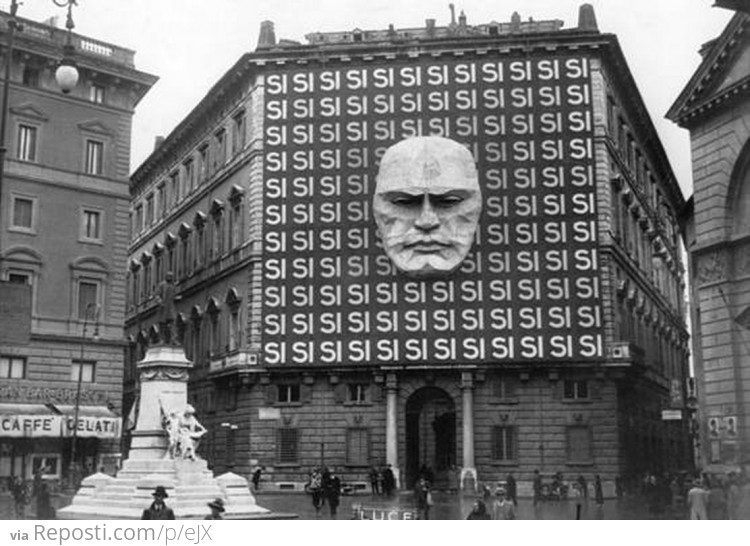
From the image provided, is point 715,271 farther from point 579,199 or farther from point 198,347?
point 198,347

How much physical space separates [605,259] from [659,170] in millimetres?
14967

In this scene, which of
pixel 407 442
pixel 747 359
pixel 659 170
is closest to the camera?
pixel 747 359

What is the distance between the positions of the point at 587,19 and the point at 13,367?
25.6m

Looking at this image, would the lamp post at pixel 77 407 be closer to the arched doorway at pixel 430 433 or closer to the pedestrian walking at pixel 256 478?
the pedestrian walking at pixel 256 478

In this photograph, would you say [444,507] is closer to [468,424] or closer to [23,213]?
[468,424]

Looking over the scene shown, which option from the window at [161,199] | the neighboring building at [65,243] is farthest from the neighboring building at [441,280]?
the window at [161,199]

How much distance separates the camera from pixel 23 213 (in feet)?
128

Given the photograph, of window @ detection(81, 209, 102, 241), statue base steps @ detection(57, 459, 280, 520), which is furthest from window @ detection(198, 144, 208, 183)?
statue base steps @ detection(57, 459, 280, 520)

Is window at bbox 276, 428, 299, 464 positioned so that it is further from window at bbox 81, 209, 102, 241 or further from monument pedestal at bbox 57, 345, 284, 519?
monument pedestal at bbox 57, 345, 284, 519

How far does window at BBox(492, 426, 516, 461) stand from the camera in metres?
42.4

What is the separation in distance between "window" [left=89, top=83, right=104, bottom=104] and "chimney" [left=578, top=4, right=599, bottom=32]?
1885cm

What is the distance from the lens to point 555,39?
42969 mm

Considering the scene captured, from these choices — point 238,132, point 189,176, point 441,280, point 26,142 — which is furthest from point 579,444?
point 189,176
